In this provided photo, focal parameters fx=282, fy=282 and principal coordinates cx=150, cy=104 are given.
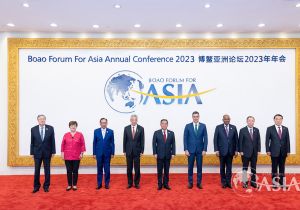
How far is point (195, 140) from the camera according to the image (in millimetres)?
5875

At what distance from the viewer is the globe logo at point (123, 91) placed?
7.28m

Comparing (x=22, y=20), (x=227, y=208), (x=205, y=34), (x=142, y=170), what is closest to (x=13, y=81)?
(x=22, y=20)

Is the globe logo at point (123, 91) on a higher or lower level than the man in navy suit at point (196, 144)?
higher

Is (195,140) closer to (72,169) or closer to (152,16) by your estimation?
(72,169)

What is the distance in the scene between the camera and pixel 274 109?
7312mm

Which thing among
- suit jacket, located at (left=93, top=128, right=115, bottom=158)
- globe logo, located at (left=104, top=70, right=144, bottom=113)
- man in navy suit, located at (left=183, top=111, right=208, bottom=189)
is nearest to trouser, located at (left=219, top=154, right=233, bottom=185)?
man in navy suit, located at (left=183, top=111, right=208, bottom=189)

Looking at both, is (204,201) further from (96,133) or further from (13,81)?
(13,81)

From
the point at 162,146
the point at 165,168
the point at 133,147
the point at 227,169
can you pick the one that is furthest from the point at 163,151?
the point at 227,169

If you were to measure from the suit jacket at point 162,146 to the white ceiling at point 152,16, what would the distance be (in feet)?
8.41

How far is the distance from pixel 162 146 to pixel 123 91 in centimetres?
216

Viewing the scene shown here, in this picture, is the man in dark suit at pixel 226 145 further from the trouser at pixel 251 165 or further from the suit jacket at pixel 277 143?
the suit jacket at pixel 277 143

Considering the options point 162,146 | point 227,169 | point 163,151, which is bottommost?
point 227,169

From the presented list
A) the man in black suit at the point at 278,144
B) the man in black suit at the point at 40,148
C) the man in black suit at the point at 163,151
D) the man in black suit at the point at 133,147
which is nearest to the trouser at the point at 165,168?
the man in black suit at the point at 163,151

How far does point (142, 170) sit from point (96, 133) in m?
2.03
